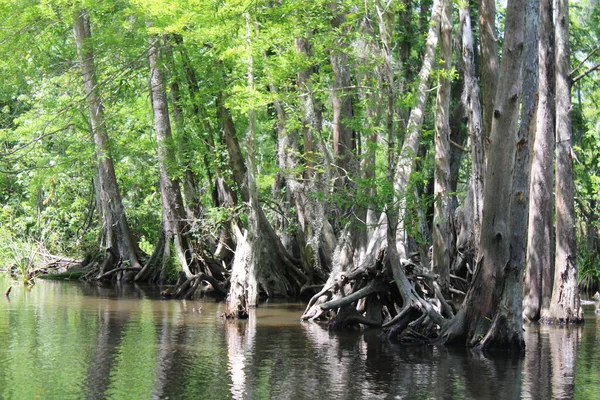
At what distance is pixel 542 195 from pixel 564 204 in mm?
433

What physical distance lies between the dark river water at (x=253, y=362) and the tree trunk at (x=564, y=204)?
1.72 feet

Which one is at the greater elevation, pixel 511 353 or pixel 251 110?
pixel 251 110

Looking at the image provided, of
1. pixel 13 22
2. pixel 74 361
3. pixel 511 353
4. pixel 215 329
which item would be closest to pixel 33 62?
pixel 13 22

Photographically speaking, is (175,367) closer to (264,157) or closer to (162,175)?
(162,175)

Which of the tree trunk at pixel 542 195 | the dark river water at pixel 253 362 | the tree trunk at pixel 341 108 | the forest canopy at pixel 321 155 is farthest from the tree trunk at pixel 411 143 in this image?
the dark river water at pixel 253 362

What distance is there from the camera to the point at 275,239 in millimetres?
19969

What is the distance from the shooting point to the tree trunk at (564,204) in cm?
1528

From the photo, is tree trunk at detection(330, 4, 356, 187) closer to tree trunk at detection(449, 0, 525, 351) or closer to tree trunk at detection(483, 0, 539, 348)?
tree trunk at detection(483, 0, 539, 348)

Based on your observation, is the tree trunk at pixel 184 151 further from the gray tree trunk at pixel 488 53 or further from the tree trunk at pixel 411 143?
the gray tree trunk at pixel 488 53

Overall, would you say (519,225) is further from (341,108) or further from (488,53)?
(341,108)

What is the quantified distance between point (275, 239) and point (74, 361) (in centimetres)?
934

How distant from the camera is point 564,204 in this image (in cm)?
1573

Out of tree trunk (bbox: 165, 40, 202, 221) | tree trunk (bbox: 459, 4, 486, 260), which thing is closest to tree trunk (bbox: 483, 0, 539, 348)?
tree trunk (bbox: 459, 4, 486, 260)

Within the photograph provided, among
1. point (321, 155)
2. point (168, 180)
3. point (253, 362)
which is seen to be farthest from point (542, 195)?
point (168, 180)
